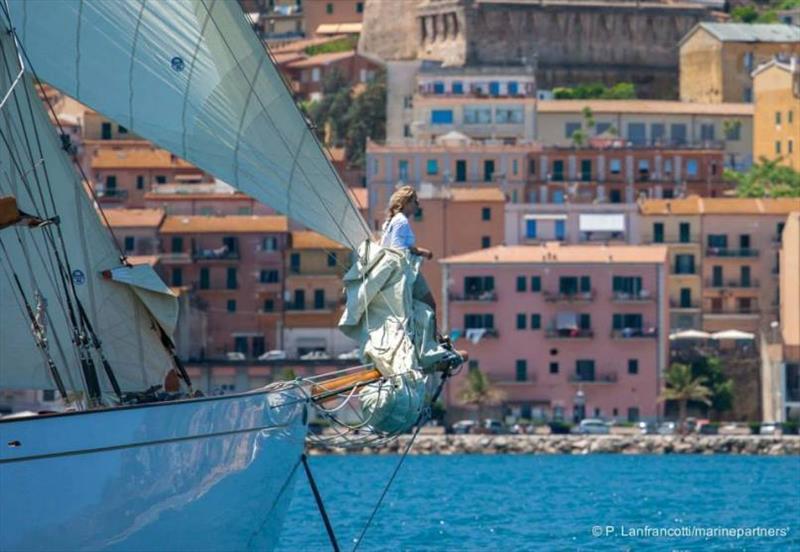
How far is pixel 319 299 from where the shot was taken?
96.6 meters

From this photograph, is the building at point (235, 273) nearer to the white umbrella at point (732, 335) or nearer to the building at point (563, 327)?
the building at point (563, 327)

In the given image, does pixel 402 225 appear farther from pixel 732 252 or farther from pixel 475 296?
pixel 732 252

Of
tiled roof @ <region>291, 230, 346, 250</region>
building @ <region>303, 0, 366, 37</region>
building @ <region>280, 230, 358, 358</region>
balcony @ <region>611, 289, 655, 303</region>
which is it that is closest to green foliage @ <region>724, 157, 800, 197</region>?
tiled roof @ <region>291, 230, 346, 250</region>

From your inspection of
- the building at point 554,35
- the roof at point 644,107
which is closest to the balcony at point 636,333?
the roof at point 644,107

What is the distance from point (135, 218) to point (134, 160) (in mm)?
12179

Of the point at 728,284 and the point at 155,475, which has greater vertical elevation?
the point at 155,475

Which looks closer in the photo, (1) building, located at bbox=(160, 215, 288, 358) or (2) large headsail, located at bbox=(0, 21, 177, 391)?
(2) large headsail, located at bbox=(0, 21, 177, 391)

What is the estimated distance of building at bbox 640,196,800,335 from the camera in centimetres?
9738

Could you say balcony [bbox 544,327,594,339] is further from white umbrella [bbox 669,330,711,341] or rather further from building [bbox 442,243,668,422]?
white umbrella [bbox 669,330,711,341]

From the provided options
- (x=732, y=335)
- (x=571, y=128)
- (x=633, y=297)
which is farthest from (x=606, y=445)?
(x=571, y=128)

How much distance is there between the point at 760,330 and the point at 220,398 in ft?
216

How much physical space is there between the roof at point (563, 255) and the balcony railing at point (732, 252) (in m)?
3.58

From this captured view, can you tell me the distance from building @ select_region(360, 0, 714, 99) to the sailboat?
9646 cm

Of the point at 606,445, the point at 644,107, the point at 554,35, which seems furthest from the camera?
the point at 554,35
